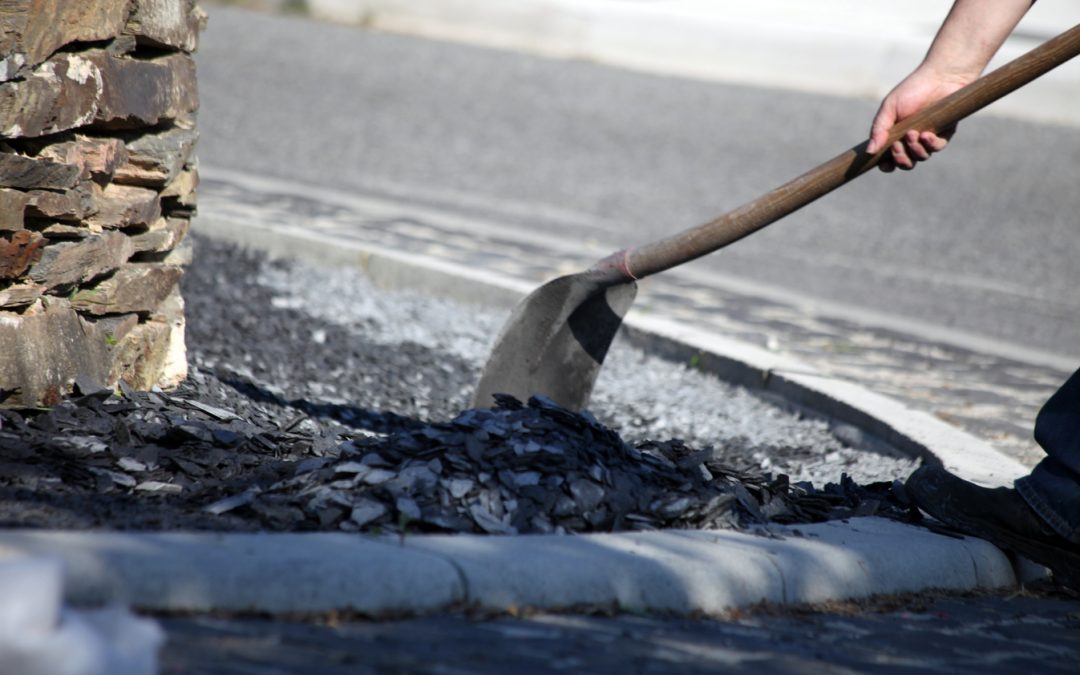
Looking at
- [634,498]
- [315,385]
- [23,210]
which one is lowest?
[315,385]

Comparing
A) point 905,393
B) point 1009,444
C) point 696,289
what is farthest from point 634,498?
point 696,289

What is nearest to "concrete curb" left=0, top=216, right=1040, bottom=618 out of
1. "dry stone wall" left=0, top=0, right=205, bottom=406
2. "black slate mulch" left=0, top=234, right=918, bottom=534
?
"black slate mulch" left=0, top=234, right=918, bottom=534

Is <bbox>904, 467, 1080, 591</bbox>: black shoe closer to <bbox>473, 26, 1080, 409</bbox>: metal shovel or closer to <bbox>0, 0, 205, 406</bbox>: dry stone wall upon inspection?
<bbox>473, 26, 1080, 409</bbox>: metal shovel

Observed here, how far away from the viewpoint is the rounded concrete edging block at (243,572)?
232 centimetres

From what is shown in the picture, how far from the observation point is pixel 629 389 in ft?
17.9

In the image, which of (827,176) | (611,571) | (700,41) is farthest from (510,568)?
(700,41)

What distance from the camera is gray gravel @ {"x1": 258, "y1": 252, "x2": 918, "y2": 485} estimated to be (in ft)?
15.2

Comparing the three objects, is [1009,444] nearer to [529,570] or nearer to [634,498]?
[634,498]

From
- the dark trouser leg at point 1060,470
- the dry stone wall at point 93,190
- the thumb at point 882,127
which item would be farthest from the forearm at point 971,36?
the dry stone wall at point 93,190

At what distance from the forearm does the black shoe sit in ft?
3.73

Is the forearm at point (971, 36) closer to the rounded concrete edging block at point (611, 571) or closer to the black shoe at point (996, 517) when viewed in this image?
the black shoe at point (996, 517)

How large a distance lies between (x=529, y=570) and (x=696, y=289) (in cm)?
519

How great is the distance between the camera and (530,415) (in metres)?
3.42

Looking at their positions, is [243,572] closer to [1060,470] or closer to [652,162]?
[1060,470]
